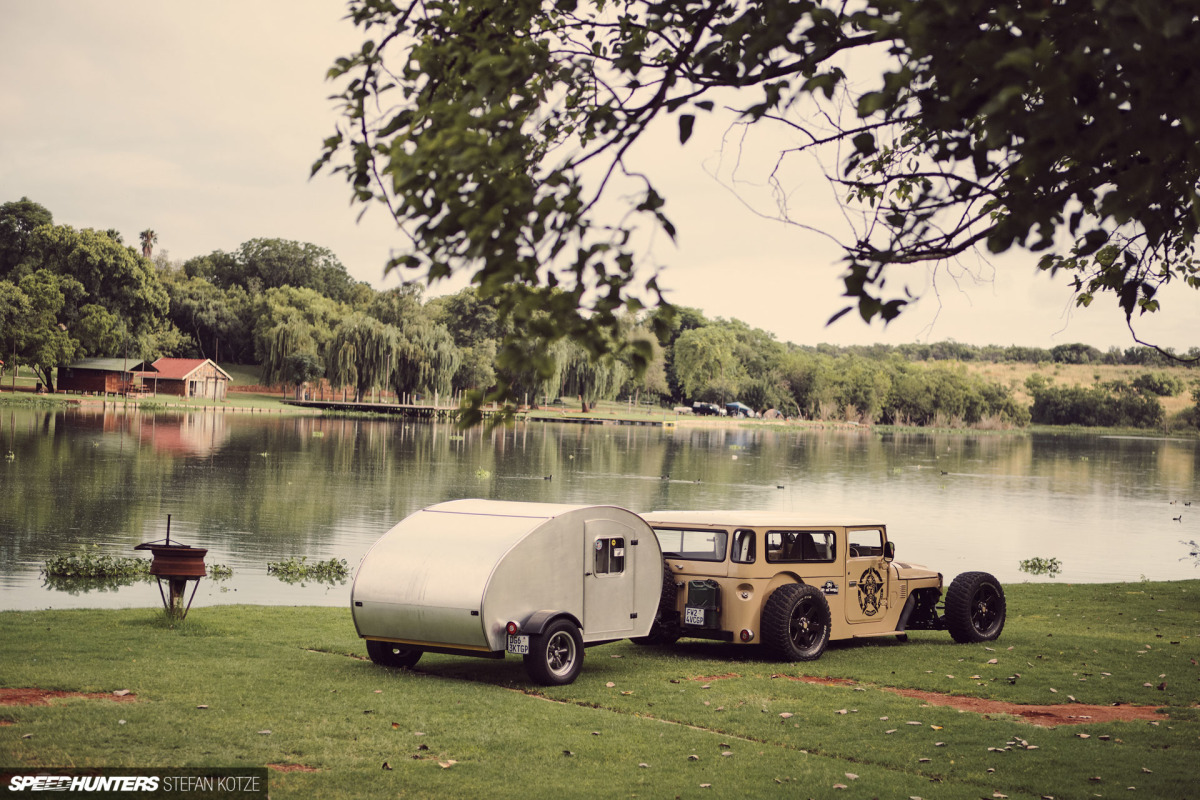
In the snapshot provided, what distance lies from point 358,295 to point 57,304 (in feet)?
198

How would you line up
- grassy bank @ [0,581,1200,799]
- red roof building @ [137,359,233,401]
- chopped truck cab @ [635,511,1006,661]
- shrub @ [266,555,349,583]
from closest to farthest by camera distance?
grassy bank @ [0,581,1200,799]
chopped truck cab @ [635,511,1006,661]
shrub @ [266,555,349,583]
red roof building @ [137,359,233,401]

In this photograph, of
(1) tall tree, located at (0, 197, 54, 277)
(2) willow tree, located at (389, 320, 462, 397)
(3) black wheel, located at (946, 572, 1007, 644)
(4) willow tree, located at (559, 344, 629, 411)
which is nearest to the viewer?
(3) black wheel, located at (946, 572, 1007, 644)

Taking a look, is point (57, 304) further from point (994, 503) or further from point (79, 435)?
point (994, 503)

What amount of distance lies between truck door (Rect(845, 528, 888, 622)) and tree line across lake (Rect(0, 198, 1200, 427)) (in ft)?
124

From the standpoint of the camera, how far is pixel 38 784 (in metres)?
7.15

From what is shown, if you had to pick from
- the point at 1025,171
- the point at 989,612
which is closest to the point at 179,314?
the point at 989,612

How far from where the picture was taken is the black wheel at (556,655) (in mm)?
11398

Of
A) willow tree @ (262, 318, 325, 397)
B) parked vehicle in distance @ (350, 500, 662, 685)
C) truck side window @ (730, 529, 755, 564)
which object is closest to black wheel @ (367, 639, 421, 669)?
parked vehicle in distance @ (350, 500, 662, 685)

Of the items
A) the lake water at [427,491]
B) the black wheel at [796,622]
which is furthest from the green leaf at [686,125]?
the black wheel at [796,622]

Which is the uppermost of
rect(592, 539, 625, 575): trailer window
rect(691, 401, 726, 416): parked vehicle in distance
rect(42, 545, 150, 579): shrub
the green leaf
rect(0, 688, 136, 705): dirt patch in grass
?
the green leaf

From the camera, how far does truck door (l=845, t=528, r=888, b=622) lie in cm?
1427

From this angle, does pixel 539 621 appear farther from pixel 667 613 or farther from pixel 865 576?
pixel 865 576

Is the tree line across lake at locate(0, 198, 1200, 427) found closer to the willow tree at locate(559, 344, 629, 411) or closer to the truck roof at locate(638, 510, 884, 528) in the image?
the willow tree at locate(559, 344, 629, 411)

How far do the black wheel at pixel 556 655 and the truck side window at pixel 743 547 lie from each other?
7.99 ft
